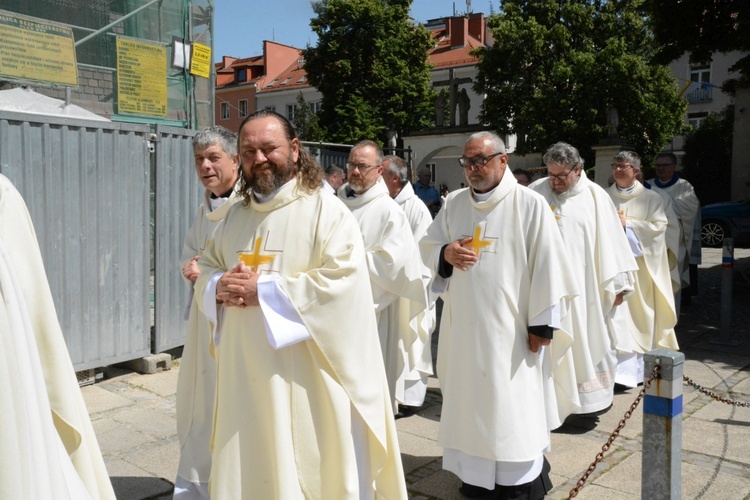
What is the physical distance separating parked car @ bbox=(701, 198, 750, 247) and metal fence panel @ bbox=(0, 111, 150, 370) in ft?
46.1

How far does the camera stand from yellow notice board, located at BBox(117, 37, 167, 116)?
10.9 meters

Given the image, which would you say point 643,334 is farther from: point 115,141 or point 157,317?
point 115,141

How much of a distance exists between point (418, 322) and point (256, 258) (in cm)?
287

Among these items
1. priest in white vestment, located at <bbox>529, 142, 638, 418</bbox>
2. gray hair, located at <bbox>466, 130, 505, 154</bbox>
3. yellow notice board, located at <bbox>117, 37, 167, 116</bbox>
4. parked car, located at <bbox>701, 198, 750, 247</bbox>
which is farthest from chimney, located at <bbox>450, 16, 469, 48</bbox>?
gray hair, located at <bbox>466, 130, 505, 154</bbox>

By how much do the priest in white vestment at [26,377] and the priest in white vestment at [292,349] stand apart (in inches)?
30.1

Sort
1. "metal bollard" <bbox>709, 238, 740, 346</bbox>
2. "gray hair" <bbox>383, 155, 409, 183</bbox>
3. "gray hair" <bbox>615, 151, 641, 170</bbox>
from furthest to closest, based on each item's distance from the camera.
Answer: "metal bollard" <bbox>709, 238, 740, 346</bbox>, "gray hair" <bbox>615, 151, 641, 170</bbox>, "gray hair" <bbox>383, 155, 409, 183</bbox>

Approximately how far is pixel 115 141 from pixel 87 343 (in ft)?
5.88

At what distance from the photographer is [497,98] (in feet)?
103

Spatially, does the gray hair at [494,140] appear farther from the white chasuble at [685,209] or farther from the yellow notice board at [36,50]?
the yellow notice board at [36,50]

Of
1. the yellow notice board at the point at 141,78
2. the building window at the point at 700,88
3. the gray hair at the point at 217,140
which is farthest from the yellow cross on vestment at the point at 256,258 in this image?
the building window at the point at 700,88

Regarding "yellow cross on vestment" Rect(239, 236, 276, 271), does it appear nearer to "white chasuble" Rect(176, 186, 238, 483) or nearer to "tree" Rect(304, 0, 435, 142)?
"white chasuble" Rect(176, 186, 238, 483)

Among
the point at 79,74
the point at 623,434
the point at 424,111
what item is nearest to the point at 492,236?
the point at 623,434

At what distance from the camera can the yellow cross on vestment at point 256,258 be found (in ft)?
10.1

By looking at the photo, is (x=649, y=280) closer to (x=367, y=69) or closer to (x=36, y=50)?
(x=36, y=50)
